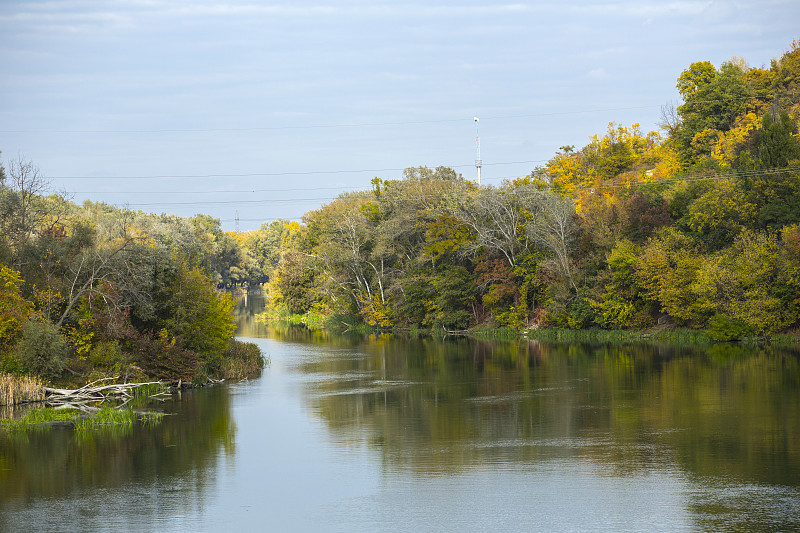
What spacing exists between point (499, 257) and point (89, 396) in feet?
125

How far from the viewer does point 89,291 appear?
33375mm

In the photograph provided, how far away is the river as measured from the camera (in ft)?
53.1

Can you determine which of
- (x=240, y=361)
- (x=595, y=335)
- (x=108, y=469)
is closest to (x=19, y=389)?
(x=108, y=469)

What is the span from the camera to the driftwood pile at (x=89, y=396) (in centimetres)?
2897

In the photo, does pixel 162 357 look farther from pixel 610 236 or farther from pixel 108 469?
pixel 610 236

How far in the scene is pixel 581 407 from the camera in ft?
94.6

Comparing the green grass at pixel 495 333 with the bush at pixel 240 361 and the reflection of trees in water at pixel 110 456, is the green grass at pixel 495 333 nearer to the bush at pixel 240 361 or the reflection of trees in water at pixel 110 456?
the bush at pixel 240 361

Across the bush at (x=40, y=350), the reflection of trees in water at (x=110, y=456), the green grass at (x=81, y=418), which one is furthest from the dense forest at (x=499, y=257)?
the reflection of trees in water at (x=110, y=456)

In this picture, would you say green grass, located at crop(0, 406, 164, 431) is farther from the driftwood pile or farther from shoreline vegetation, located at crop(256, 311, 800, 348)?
shoreline vegetation, located at crop(256, 311, 800, 348)

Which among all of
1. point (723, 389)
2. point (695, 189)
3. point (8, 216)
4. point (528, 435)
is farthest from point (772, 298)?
point (8, 216)

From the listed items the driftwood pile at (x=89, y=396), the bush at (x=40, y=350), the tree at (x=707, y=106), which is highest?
the tree at (x=707, y=106)

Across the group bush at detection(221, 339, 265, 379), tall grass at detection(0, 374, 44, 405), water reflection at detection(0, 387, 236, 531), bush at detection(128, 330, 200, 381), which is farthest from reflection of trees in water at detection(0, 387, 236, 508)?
bush at detection(221, 339, 265, 379)

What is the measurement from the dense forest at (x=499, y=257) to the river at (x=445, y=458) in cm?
486

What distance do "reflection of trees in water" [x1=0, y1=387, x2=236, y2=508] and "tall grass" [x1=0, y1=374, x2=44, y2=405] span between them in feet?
13.4
